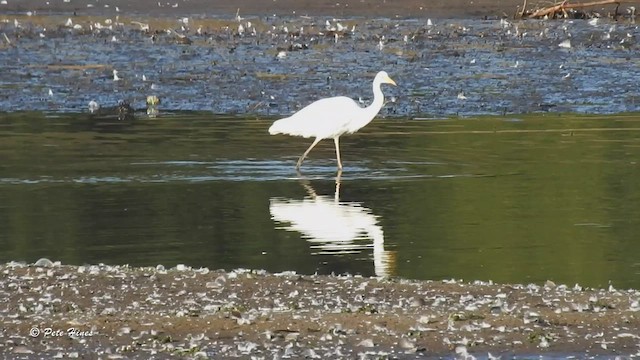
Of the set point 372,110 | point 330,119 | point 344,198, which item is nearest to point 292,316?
point 344,198

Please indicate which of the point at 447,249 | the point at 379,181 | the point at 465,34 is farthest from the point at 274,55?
the point at 447,249

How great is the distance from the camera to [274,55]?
2839 cm

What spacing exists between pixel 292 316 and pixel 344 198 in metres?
5.41

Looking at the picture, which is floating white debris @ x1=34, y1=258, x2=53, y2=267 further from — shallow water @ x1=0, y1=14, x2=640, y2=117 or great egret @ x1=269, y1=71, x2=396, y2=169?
shallow water @ x1=0, y1=14, x2=640, y2=117

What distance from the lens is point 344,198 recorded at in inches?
560

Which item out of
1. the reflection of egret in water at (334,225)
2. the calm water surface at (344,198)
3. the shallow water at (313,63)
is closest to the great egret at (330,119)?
the calm water surface at (344,198)

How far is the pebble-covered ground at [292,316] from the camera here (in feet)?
27.1

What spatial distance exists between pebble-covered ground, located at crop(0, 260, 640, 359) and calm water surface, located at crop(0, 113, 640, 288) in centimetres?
96

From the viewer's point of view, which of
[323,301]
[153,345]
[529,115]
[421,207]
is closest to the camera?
[153,345]

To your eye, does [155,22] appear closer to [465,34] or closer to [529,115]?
[465,34]

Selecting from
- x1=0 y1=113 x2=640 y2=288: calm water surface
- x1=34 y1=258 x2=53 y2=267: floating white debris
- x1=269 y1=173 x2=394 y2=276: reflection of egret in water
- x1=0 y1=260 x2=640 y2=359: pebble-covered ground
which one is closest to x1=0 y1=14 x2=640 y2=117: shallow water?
x1=0 y1=113 x2=640 y2=288: calm water surface

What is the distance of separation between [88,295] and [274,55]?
753 inches

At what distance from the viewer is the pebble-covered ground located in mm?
8250

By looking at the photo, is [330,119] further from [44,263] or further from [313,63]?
[313,63]
